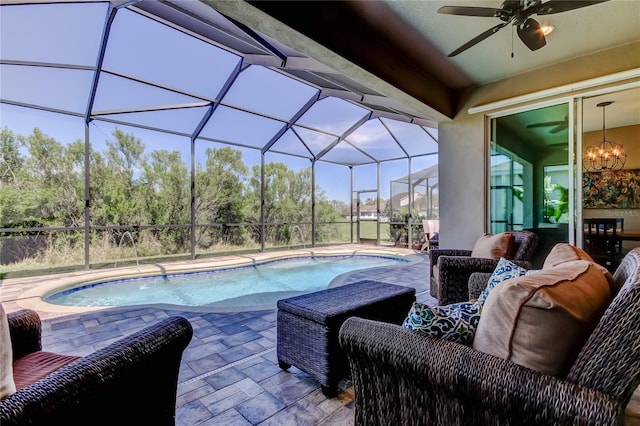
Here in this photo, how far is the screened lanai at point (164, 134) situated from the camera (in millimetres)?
4246

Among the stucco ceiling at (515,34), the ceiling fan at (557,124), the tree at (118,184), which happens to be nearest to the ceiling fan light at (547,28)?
the stucco ceiling at (515,34)

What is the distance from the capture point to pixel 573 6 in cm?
229

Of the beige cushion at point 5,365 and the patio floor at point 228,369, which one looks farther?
the patio floor at point 228,369

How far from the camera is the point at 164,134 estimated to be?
7160 mm

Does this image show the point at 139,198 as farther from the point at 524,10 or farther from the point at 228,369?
the point at 524,10

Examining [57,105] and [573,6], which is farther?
[57,105]

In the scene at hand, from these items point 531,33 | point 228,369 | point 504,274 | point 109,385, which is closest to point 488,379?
point 504,274

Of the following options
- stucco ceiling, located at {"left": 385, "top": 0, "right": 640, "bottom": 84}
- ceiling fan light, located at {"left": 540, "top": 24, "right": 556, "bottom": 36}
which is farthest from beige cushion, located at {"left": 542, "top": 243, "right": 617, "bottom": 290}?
ceiling fan light, located at {"left": 540, "top": 24, "right": 556, "bottom": 36}

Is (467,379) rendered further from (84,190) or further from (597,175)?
(84,190)

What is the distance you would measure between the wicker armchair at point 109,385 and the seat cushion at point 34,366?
90 millimetres

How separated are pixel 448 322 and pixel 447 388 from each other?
0.79ft

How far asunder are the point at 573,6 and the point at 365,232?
28.7ft

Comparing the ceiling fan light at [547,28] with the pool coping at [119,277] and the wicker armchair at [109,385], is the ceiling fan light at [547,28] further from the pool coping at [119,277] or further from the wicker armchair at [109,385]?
the wicker armchair at [109,385]

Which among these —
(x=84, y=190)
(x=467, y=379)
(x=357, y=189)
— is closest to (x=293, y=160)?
(x=357, y=189)
